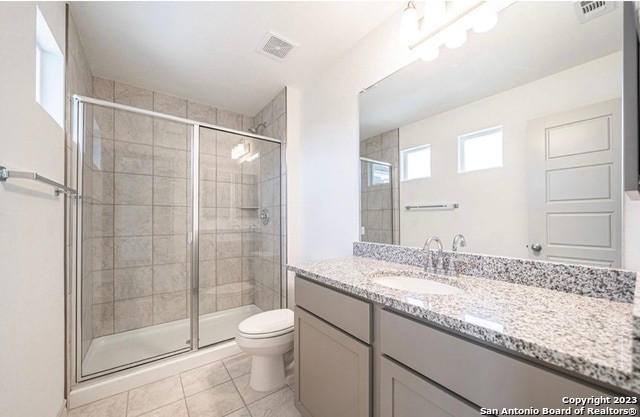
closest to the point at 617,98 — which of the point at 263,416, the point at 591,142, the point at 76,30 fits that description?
the point at 591,142

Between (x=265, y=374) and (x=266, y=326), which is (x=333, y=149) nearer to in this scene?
(x=266, y=326)

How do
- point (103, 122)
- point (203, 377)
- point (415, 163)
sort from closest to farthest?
point (415, 163), point (203, 377), point (103, 122)

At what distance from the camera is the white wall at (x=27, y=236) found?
878mm

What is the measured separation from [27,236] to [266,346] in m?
1.30

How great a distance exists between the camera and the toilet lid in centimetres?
163

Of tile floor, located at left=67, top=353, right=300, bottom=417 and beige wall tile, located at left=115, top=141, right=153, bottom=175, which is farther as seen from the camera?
beige wall tile, located at left=115, top=141, right=153, bottom=175

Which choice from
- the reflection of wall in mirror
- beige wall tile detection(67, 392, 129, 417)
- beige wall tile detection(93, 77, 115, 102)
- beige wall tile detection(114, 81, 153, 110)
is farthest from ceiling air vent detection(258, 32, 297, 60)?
beige wall tile detection(67, 392, 129, 417)

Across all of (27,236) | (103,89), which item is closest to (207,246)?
(27,236)

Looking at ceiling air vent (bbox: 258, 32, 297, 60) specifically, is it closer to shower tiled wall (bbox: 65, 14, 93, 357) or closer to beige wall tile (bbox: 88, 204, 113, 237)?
shower tiled wall (bbox: 65, 14, 93, 357)

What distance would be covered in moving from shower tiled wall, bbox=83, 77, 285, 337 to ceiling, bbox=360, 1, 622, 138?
1.34 m

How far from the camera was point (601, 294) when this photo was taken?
2.73 ft

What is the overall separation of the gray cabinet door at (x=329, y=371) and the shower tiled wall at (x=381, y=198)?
0.71 metres

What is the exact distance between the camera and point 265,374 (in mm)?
1674

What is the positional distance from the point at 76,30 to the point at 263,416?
272 centimetres
